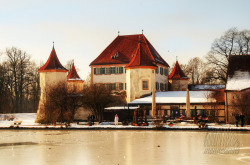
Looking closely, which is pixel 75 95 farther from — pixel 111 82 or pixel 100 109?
pixel 111 82

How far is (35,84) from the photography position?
243ft

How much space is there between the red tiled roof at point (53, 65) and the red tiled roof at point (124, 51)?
4.56 m

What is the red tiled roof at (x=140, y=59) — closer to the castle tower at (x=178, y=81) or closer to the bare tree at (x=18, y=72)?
the castle tower at (x=178, y=81)

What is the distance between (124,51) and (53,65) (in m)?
10.0

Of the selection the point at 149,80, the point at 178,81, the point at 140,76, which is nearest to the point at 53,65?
the point at 140,76

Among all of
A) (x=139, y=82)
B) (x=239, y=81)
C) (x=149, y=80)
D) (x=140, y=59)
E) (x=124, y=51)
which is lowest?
(x=239, y=81)

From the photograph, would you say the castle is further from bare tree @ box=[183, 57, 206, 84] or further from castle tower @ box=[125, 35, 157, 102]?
bare tree @ box=[183, 57, 206, 84]

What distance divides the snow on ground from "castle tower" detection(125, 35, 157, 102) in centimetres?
1036

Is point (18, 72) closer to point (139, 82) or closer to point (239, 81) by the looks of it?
point (139, 82)

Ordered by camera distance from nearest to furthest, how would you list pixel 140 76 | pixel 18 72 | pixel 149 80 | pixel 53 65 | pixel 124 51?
A: pixel 149 80 → pixel 140 76 → pixel 53 65 → pixel 124 51 → pixel 18 72

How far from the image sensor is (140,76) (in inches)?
2064

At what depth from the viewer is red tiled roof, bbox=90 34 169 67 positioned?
56.7 meters

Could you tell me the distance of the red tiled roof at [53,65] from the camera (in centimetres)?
5603

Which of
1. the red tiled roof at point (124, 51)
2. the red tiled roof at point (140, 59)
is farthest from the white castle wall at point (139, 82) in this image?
the red tiled roof at point (124, 51)
